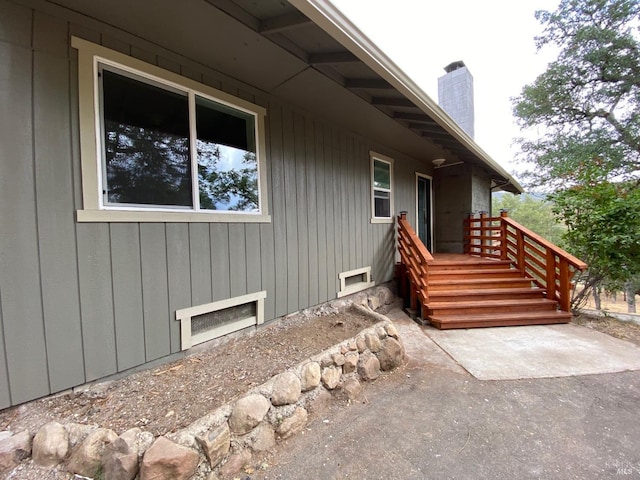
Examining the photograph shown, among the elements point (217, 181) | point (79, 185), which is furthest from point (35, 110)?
point (217, 181)

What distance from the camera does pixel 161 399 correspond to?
5.86ft

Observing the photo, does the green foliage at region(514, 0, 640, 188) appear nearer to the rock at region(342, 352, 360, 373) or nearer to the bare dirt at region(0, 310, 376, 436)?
the rock at region(342, 352, 360, 373)

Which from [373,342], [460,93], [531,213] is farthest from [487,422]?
[531,213]

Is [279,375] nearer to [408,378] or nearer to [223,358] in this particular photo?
[223,358]

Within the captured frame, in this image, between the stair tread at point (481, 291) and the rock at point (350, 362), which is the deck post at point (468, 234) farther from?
the rock at point (350, 362)

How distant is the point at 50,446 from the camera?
1394mm

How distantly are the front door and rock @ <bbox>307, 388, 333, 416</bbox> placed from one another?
4970mm

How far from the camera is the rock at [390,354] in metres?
2.62

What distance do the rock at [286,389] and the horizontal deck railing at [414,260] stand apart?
2.61 m

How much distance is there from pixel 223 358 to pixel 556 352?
3409mm

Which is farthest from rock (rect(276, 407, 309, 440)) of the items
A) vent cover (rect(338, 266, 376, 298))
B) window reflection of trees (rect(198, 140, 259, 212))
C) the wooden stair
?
the wooden stair

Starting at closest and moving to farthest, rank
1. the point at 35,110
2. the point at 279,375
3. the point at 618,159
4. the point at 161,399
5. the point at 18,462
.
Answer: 1. the point at 18,462
2. the point at 35,110
3. the point at 161,399
4. the point at 279,375
5. the point at 618,159

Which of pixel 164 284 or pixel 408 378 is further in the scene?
pixel 408 378

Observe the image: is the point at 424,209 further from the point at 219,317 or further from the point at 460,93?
the point at 219,317
